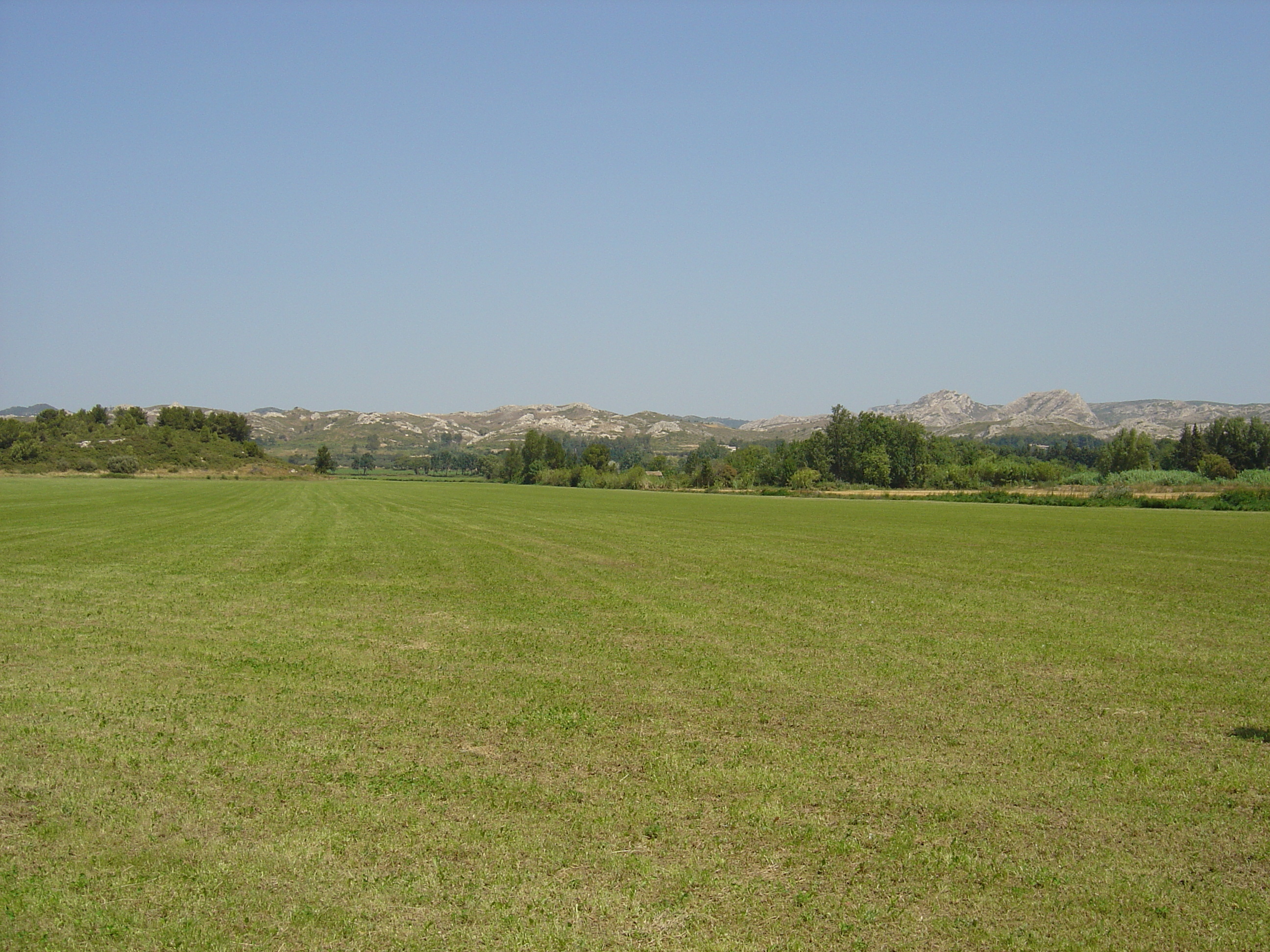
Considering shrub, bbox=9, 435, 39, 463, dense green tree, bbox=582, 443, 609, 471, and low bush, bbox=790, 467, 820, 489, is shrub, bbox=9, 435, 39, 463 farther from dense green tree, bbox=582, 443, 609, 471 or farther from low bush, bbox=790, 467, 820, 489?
low bush, bbox=790, 467, 820, 489

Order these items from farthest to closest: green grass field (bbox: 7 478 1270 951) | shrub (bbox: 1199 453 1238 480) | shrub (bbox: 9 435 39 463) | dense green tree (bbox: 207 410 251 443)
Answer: dense green tree (bbox: 207 410 251 443), shrub (bbox: 9 435 39 463), shrub (bbox: 1199 453 1238 480), green grass field (bbox: 7 478 1270 951)

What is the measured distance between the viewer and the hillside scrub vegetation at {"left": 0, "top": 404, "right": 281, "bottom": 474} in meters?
153

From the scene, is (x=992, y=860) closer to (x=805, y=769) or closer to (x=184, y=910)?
(x=805, y=769)

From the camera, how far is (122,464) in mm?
152750

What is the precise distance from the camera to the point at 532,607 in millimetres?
17688

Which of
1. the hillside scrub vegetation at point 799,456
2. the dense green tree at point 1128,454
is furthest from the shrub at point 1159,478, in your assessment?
the dense green tree at point 1128,454

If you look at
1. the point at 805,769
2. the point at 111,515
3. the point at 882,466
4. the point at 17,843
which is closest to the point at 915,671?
the point at 805,769

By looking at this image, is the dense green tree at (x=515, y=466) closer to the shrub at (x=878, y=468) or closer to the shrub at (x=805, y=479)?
the shrub at (x=805, y=479)

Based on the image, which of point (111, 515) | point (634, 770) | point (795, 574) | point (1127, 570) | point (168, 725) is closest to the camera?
point (634, 770)

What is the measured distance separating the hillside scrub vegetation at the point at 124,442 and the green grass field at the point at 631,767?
515 ft

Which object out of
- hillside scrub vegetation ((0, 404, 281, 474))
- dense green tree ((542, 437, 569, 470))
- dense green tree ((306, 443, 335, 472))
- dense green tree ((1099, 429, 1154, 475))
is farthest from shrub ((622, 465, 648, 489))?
dense green tree ((1099, 429, 1154, 475))

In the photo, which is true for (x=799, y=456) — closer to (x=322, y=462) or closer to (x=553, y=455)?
(x=553, y=455)

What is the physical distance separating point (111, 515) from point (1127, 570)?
46906 millimetres

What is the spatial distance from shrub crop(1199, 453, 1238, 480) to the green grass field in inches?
4999
